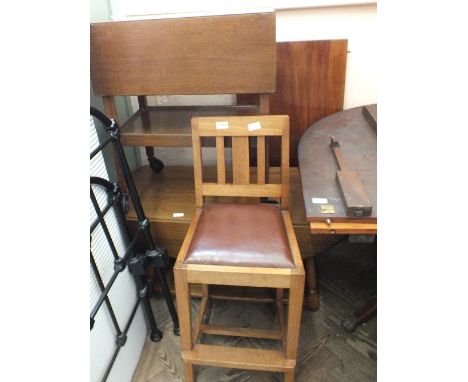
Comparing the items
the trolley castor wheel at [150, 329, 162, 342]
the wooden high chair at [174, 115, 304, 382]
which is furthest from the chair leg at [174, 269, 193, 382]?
the trolley castor wheel at [150, 329, 162, 342]

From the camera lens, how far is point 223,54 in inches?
43.2

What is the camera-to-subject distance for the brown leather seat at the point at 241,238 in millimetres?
968

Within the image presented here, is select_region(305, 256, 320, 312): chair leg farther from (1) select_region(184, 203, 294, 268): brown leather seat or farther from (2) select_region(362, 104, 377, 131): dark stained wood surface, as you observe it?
(2) select_region(362, 104, 377, 131): dark stained wood surface

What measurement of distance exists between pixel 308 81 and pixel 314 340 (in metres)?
1.18

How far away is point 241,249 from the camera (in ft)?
3.26

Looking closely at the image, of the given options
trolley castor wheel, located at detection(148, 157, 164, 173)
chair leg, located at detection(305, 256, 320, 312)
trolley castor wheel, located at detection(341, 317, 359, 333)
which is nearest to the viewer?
trolley castor wheel, located at detection(341, 317, 359, 333)

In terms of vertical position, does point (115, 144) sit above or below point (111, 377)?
above

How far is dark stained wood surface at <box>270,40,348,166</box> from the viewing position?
5.22ft

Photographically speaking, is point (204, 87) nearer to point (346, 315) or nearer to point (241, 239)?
point (241, 239)

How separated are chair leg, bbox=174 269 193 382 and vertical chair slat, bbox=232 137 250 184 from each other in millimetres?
411

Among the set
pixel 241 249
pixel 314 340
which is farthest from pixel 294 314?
pixel 314 340
